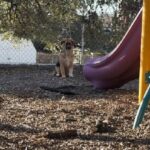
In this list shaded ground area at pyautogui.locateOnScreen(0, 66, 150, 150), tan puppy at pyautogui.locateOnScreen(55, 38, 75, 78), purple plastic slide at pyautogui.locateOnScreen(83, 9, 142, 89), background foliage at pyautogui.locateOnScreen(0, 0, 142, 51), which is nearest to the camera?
shaded ground area at pyautogui.locateOnScreen(0, 66, 150, 150)

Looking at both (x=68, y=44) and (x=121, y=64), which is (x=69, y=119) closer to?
(x=121, y=64)

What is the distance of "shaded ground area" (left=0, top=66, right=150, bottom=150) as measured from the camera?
4672 mm

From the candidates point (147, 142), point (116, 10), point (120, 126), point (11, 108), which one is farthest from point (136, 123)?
point (116, 10)

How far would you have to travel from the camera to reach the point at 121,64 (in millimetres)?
9750

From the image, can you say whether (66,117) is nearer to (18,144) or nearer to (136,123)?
(136,123)

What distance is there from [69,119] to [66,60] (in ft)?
26.8

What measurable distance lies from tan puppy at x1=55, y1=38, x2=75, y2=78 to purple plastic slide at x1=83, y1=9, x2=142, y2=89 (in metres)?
3.29

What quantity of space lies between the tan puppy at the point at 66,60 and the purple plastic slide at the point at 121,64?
329 cm

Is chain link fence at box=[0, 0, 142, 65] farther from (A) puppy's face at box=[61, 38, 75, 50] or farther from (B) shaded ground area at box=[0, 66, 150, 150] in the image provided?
(B) shaded ground area at box=[0, 66, 150, 150]

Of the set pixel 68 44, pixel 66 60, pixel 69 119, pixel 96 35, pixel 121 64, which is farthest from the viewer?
pixel 66 60

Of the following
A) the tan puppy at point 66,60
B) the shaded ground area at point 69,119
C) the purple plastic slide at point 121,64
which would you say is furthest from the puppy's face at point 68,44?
the shaded ground area at point 69,119

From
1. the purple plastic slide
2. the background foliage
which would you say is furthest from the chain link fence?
the purple plastic slide

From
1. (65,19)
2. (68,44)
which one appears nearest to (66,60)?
(68,44)

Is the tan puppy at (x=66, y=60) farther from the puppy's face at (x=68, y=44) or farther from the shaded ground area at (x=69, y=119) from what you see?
the shaded ground area at (x=69, y=119)
